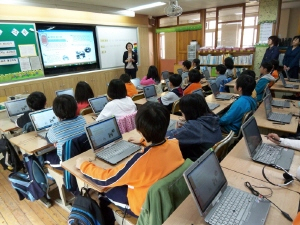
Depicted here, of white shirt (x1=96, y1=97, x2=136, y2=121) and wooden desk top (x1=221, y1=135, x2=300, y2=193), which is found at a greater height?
white shirt (x1=96, y1=97, x2=136, y2=121)

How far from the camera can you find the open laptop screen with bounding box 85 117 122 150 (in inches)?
67.5

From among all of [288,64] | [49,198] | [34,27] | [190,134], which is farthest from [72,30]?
[288,64]

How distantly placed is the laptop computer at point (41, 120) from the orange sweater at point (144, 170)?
1.34m

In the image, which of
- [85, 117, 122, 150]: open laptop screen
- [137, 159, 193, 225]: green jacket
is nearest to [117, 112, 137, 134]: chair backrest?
[85, 117, 122, 150]: open laptop screen

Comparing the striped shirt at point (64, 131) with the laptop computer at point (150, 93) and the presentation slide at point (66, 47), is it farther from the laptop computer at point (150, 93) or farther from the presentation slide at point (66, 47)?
the presentation slide at point (66, 47)

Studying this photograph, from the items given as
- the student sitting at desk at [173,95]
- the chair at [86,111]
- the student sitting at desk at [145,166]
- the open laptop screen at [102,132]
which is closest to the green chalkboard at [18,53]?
the chair at [86,111]

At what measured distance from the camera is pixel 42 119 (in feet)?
7.67

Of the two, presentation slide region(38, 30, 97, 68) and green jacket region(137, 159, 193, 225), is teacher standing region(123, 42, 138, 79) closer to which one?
presentation slide region(38, 30, 97, 68)

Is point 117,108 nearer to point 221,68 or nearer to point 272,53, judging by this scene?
point 221,68

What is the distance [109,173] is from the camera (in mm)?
1320

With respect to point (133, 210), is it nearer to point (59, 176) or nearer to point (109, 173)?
point (109, 173)

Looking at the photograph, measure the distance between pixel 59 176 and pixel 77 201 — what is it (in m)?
0.66

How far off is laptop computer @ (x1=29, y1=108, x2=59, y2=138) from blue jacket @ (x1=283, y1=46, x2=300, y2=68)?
5714 mm

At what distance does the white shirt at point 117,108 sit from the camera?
96.1 inches
